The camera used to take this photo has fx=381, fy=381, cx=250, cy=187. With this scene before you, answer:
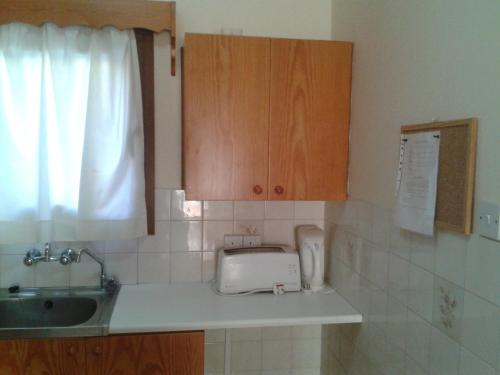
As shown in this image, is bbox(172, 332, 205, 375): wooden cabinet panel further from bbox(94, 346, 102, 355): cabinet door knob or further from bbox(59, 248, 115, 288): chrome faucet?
bbox(59, 248, 115, 288): chrome faucet

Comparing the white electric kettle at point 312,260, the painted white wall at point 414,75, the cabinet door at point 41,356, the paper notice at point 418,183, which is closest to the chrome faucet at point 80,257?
the cabinet door at point 41,356

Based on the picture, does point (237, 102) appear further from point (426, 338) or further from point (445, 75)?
point (426, 338)

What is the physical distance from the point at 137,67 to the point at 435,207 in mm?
1444

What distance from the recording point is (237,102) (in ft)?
5.57

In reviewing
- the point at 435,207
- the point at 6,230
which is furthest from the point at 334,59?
the point at 6,230

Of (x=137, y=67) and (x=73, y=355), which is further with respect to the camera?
(x=137, y=67)

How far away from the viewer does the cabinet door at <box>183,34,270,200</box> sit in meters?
1.67

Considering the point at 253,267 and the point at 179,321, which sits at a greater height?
the point at 253,267

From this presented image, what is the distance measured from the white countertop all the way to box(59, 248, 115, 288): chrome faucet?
0.31 ft

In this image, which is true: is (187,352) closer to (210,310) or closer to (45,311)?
(210,310)

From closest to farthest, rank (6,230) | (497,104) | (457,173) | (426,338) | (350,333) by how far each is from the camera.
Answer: (497,104) < (457,173) < (426,338) < (6,230) < (350,333)

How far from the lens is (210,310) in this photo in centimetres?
170

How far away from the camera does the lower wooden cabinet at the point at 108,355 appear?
1.51 m

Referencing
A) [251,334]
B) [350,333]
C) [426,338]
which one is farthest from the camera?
[251,334]
